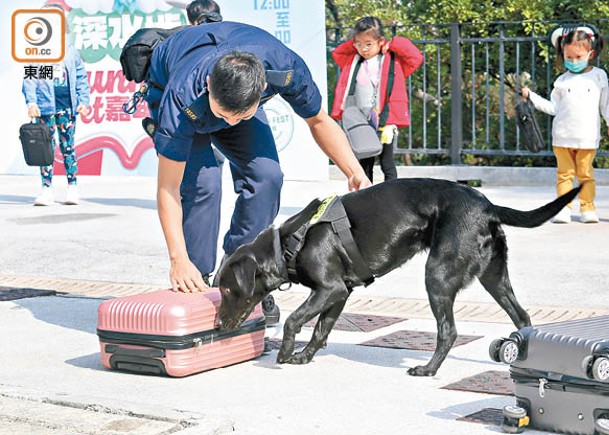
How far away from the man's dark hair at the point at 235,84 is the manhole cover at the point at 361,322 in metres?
1.74

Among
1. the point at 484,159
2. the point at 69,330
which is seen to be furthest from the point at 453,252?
the point at 484,159

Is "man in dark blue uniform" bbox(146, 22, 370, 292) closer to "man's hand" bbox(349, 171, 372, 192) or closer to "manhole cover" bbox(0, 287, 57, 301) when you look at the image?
"man's hand" bbox(349, 171, 372, 192)

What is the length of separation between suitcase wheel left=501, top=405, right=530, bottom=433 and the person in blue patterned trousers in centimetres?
872

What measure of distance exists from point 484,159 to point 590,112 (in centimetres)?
456

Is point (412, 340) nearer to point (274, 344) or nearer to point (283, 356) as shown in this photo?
point (274, 344)

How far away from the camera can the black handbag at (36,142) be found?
11.6 metres

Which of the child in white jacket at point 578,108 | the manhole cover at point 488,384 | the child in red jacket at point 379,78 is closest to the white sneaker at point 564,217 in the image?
the child in white jacket at point 578,108

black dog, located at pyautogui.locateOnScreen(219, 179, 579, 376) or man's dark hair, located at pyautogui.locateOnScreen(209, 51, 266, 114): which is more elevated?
man's dark hair, located at pyautogui.locateOnScreen(209, 51, 266, 114)

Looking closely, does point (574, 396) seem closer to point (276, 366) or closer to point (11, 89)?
point (276, 366)

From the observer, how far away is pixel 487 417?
14.6ft

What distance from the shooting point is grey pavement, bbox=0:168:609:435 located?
4.47 m

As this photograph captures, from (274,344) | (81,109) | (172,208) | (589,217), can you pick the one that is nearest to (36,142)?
(81,109)

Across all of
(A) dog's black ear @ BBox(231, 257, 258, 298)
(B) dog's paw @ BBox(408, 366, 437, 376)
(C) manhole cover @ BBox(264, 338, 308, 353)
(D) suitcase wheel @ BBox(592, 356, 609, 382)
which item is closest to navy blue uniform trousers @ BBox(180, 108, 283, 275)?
(C) manhole cover @ BBox(264, 338, 308, 353)

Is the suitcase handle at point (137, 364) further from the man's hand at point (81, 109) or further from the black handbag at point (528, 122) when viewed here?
the man's hand at point (81, 109)
